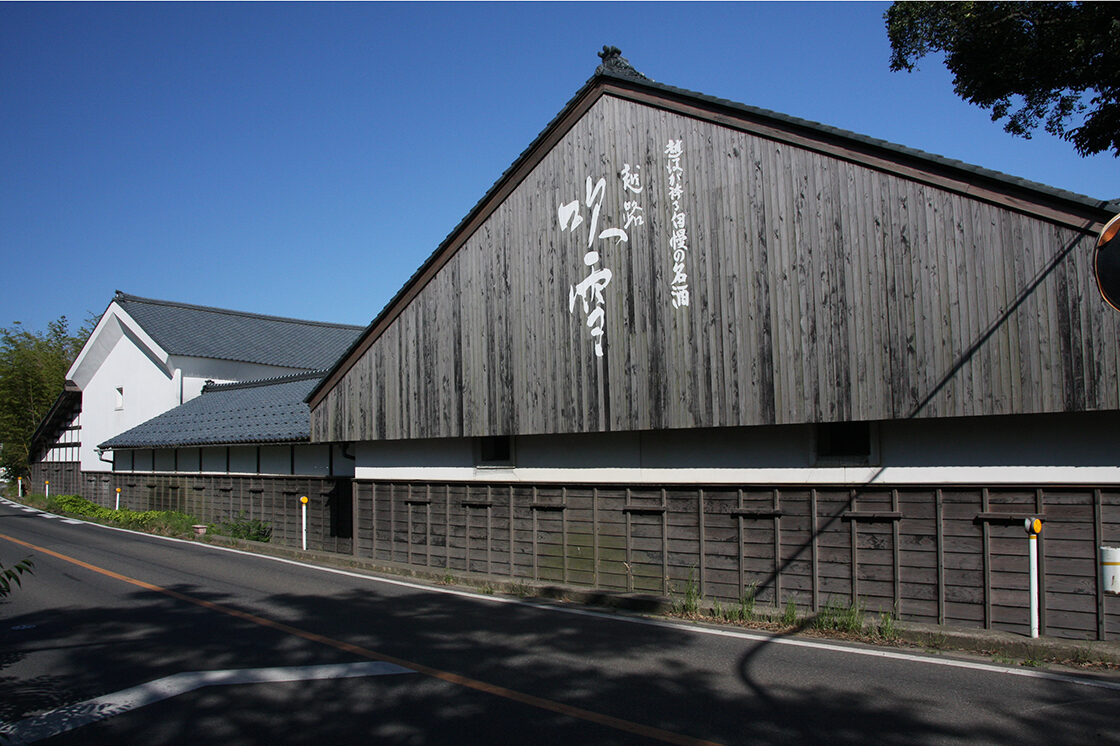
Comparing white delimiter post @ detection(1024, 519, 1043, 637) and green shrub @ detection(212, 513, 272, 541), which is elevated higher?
white delimiter post @ detection(1024, 519, 1043, 637)

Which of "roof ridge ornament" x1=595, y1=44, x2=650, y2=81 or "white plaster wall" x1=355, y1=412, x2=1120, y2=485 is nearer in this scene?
"white plaster wall" x1=355, y1=412, x2=1120, y2=485

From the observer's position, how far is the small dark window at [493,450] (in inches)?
582

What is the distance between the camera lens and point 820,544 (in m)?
10.2

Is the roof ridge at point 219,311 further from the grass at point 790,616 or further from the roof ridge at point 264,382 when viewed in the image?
the grass at point 790,616

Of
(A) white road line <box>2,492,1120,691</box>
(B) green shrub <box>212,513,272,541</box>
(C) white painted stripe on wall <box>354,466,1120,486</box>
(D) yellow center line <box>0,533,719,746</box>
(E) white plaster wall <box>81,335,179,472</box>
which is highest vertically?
(E) white plaster wall <box>81,335,179,472</box>

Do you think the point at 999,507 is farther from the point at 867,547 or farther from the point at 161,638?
the point at 161,638

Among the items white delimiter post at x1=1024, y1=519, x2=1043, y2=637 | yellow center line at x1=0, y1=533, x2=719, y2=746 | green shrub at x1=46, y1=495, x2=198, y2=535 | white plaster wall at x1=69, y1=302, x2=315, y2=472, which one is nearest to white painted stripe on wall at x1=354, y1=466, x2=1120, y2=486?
white delimiter post at x1=1024, y1=519, x2=1043, y2=637

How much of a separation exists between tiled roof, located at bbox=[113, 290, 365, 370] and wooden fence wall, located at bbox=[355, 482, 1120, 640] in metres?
25.8

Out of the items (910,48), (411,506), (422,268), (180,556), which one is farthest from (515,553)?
(910,48)

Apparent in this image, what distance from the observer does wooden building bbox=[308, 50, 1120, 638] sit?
28.9ft

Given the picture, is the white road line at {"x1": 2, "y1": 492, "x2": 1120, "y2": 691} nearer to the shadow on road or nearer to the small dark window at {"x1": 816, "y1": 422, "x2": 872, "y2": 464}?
the shadow on road

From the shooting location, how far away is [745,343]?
1102cm

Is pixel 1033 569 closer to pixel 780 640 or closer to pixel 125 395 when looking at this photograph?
pixel 780 640

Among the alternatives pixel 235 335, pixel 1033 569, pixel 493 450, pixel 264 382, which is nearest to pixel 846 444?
pixel 1033 569
